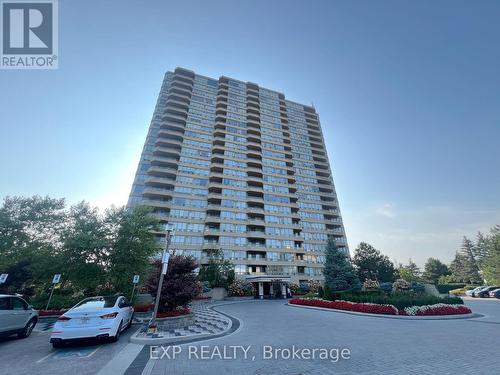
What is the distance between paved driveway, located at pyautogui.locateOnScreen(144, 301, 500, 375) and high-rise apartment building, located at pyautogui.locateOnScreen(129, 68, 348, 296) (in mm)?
30886

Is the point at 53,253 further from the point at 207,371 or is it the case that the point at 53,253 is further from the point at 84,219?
Answer: the point at 207,371

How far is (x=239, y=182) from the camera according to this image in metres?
53.4

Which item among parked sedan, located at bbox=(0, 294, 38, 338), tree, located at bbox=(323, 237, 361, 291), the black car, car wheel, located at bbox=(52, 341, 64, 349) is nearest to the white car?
car wheel, located at bbox=(52, 341, 64, 349)

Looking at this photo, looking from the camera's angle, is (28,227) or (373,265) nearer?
(28,227)

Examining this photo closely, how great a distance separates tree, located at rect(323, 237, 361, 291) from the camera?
80.2 ft

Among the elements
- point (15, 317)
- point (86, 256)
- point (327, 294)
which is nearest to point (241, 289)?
point (327, 294)

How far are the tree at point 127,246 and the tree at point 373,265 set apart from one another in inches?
2187

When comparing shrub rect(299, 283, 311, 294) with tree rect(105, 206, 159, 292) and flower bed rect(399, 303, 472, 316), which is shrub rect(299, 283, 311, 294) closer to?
flower bed rect(399, 303, 472, 316)

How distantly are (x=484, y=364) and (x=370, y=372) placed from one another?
3.09 metres

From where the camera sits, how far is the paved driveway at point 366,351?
5.43 meters

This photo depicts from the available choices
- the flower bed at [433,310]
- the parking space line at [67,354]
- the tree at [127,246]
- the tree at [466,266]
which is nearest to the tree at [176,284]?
the parking space line at [67,354]

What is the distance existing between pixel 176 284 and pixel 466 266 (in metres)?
86.6

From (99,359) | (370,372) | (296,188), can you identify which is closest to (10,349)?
(99,359)

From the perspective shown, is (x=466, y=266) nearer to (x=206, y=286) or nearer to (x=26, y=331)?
(x=206, y=286)
